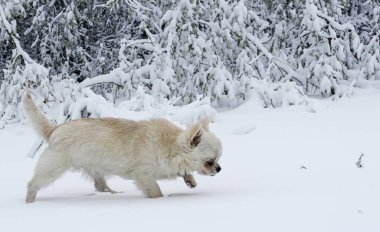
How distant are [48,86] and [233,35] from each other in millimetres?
3695

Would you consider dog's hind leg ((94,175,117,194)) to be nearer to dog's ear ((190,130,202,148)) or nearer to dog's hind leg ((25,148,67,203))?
dog's hind leg ((25,148,67,203))

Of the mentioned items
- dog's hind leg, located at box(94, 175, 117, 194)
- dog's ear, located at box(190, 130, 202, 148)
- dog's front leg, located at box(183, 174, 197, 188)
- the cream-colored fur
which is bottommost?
dog's hind leg, located at box(94, 175, 117, 194)

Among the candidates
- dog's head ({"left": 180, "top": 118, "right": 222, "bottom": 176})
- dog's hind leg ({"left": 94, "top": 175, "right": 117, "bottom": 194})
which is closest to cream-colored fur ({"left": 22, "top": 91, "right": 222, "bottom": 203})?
dog's head ({"left": 180, "top": 118, "right": 222, "bottom": 176})

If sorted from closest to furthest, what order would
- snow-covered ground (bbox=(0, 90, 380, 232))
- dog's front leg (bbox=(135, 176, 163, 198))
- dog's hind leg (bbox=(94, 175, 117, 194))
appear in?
snow-covered ground (bbox=(0, 90, 380, 232)) < dog's front leg (bbox=(135, 176, 163, 198)) < dog's hind leg (bbox=(94, 175, 117, 194))

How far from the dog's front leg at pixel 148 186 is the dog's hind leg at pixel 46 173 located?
2.39ft

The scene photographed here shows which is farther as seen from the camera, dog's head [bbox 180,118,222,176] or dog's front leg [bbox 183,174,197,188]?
dog's front leg [bbox 183,174,197,188]

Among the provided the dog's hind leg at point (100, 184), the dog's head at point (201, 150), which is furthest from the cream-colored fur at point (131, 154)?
the dog's hind leg at point (100, 184)

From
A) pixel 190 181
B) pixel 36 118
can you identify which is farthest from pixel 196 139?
pixel 36 118

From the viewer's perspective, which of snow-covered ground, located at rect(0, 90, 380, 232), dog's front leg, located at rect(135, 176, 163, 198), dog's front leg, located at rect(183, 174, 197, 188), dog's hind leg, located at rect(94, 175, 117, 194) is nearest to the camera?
snow-covered ground, located at rect(0, 90, 380, 232)

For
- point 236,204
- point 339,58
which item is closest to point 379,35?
point 339,58

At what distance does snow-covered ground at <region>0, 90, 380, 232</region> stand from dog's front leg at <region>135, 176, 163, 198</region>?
3.7 inches

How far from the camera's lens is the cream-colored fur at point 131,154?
557 cm

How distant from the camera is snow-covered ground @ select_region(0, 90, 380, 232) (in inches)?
161

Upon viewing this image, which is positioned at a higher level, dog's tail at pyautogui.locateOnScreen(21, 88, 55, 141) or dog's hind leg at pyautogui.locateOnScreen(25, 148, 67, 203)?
dog's tail at pyautogui.locateOnScreen(21, 88, 55, 141)
